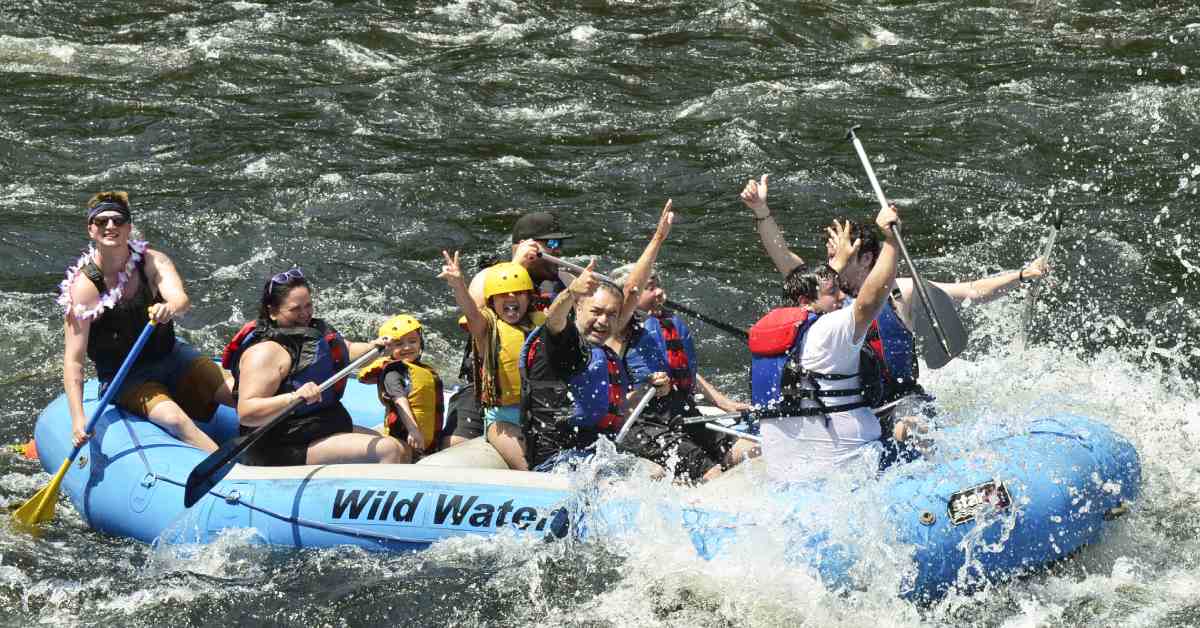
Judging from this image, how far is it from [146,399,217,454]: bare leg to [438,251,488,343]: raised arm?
56.9 inches

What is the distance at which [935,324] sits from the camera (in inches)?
254

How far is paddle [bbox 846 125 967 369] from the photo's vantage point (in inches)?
253

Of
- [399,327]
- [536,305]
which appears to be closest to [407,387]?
[399,327]

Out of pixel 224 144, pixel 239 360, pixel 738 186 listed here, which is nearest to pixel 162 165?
pixel 224 144

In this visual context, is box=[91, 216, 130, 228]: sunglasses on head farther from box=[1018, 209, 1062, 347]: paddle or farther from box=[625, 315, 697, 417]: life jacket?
box=[1018, 209, 1062, 347]: paddle

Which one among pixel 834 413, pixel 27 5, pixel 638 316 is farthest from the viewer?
pixel 27 5

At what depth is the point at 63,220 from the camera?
11.3m

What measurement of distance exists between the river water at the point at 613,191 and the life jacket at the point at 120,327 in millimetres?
832

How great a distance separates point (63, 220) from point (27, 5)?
587 cm

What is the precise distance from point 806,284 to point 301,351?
2.30 meters

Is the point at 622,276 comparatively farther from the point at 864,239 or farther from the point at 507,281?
the point at 864,239

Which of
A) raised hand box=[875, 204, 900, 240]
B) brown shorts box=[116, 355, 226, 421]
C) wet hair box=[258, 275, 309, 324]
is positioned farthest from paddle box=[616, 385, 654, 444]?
brown shorts box=[116, 355, 226, 421]

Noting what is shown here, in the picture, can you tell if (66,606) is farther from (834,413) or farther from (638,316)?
(834,413)

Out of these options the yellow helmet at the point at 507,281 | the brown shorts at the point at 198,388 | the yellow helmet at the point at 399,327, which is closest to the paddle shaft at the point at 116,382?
the brown shorts at the point at 198,388
